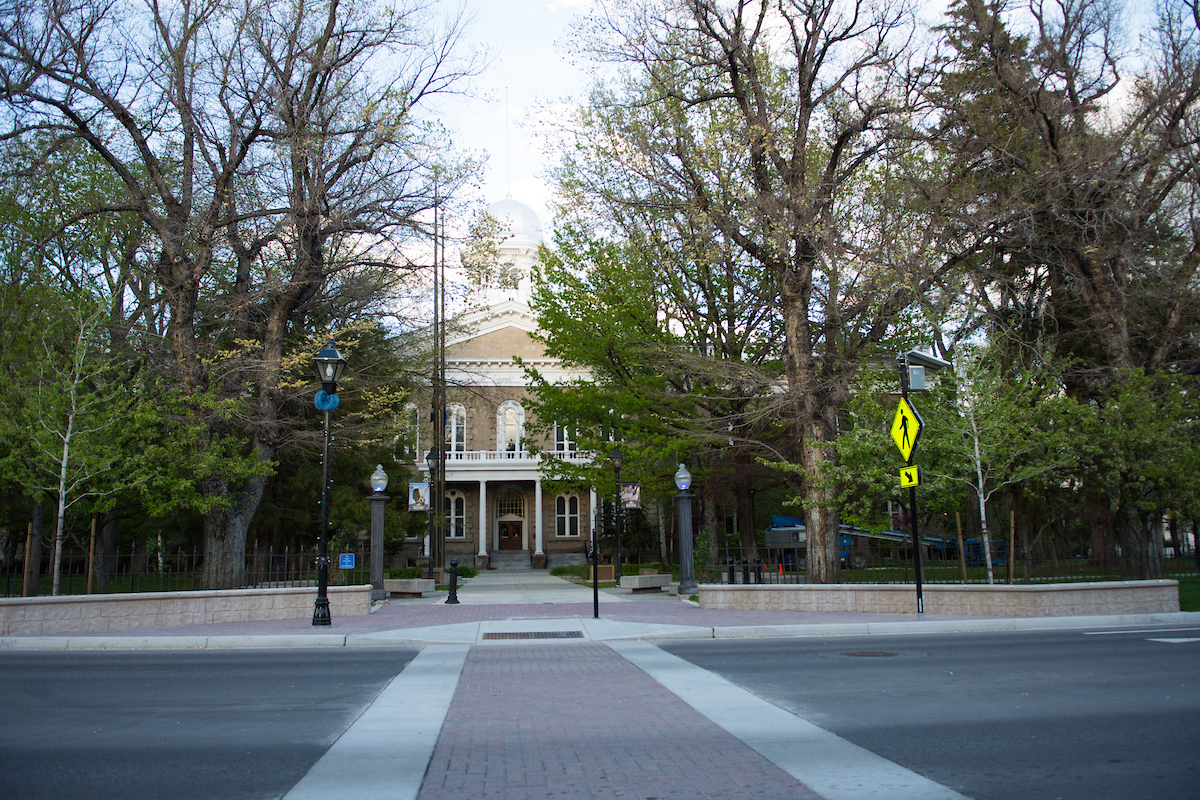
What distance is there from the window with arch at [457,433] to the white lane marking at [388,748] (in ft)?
123

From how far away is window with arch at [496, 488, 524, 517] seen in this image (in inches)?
1913

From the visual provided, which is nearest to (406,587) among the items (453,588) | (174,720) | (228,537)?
(453,588)

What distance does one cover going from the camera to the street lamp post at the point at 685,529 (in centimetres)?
1881

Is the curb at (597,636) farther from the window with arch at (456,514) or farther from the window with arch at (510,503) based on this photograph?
the window with arch at (510,503)

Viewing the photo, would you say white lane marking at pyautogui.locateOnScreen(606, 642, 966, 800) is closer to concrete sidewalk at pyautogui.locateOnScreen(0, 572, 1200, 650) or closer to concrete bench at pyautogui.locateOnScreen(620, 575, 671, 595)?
concrete sidewalk at pyautogui.locateOnScreen(0, 572, 1200, 650)

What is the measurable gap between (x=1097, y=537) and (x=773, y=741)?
63.9 feet

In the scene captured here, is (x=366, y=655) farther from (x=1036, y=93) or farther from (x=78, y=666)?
(x=1036, y=93)

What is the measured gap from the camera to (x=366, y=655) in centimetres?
1132

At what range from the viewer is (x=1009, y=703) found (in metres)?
7.04

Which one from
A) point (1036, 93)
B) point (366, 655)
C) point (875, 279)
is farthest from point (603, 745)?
point (1036, 93)

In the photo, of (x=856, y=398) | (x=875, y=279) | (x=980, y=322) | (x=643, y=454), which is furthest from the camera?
(x=643, y=454)

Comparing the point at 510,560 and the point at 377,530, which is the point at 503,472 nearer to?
the point at 510,560

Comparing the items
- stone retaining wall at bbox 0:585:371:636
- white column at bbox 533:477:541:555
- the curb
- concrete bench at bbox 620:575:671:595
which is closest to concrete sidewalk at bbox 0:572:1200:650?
the curb

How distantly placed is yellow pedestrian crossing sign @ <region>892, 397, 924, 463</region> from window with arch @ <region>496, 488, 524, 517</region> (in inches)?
1419
